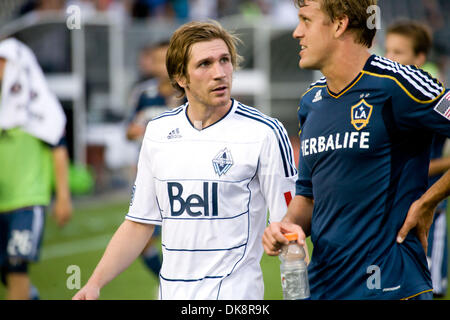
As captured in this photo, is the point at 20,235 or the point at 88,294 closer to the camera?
the point at 88,294

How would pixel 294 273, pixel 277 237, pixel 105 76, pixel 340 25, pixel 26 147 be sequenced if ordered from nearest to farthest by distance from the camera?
pixel 277 237 < pixel 294 273 < pixel 340 25 < pixel 26 147 < pixel 105 76

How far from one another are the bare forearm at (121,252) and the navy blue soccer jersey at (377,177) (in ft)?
3.46

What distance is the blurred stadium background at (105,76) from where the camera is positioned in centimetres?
1511

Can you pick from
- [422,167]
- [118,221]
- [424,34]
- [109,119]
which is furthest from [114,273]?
[109,119]

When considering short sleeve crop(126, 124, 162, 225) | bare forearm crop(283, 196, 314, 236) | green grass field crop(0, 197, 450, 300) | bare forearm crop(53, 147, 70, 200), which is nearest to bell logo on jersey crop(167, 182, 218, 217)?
short sleeve crop(126, 124, 162, 225)

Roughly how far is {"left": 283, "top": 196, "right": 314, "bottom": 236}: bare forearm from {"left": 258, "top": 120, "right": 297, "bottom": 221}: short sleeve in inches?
2.6

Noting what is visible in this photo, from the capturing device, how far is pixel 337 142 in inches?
140

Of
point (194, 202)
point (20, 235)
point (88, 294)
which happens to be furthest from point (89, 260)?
point (194, 202)

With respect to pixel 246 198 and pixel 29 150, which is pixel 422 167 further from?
pixel 29 150

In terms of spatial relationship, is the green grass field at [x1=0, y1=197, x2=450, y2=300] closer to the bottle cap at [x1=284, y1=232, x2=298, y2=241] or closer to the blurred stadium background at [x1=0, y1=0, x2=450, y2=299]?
the blurred stadium background at [x1=0, y1=0, x2=450, y2=299]

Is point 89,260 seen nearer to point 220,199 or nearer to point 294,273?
point 220,199

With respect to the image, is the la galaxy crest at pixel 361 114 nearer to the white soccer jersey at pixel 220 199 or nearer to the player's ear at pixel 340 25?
the player's ear at pixel 340 25

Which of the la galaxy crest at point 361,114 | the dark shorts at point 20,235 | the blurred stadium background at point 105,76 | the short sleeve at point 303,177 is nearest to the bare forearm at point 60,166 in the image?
the dark shorts at point 20,235

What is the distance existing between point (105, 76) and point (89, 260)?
245 inches
